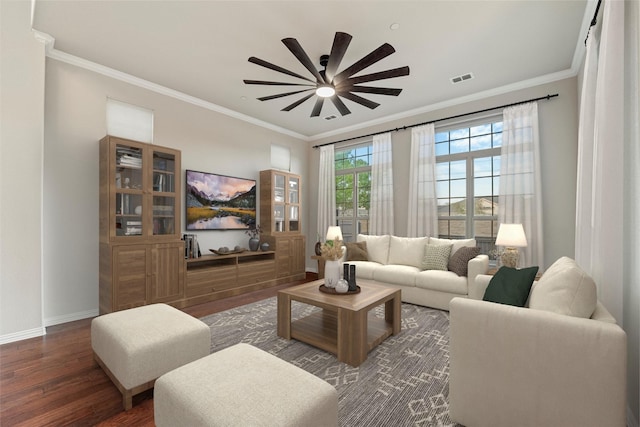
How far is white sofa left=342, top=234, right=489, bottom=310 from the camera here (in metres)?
3.37

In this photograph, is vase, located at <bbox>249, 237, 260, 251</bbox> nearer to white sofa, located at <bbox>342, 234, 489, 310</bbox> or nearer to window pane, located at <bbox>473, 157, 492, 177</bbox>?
white sofa, located at <bbox>342, 234, 489, 310</bbox>

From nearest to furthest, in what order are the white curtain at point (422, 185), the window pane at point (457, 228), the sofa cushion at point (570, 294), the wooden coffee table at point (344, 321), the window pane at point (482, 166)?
the sofa cushion at point (570, 294) < the wooden coffee table at point (344, 321) < the window pane at point (482, 166) < the window pane at point (457, 228) < the white curtain at point (422, 185)

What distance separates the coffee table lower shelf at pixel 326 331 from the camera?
243 centimetres

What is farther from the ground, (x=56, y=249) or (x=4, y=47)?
(x=4, y=47)

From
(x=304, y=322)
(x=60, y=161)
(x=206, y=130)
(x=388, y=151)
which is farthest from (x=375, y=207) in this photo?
(x=60, y=161)

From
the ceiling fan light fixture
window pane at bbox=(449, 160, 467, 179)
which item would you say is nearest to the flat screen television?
the ceiling fan light fixture

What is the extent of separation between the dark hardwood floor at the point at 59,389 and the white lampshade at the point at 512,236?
3.66 metres

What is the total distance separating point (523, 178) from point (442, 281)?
1862 millimetres

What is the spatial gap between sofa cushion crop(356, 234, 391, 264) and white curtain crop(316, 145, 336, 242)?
1.32m

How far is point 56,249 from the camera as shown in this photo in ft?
10.3

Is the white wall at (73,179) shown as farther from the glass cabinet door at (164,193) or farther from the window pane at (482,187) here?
the window pane at (482,187)

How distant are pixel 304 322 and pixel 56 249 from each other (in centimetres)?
293

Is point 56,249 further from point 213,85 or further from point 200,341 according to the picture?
point 213,85

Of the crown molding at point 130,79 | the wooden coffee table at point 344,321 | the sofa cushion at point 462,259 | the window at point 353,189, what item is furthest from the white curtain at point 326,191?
the wooden coffee table at point 344,321
